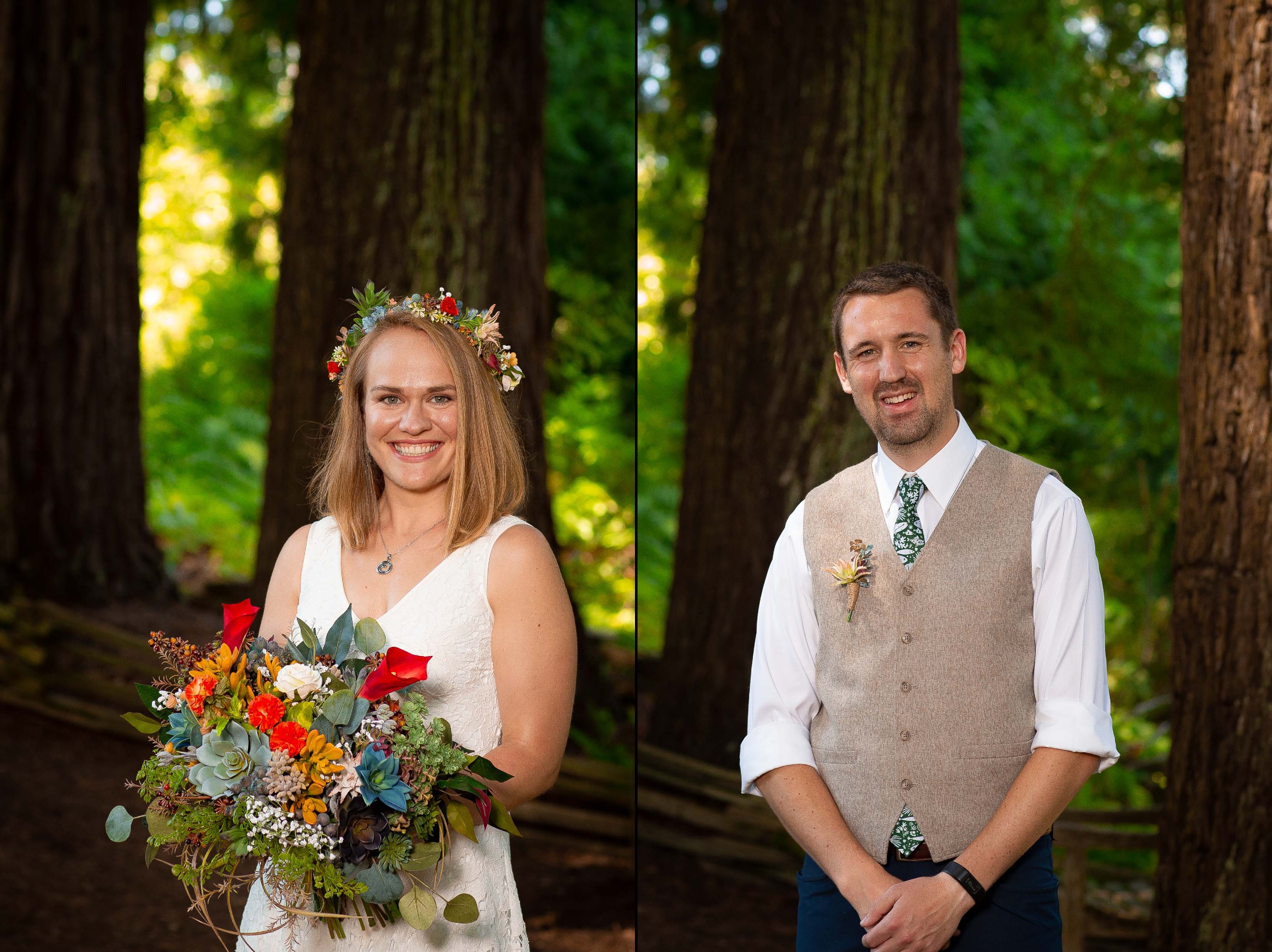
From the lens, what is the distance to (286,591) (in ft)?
7.16

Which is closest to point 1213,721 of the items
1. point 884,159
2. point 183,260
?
point 884,159

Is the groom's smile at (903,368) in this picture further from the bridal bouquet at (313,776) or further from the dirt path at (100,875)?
the dirt path at (100,875)

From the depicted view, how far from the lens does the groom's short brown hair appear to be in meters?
2.07

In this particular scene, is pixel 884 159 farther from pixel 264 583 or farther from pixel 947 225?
pixel 264 583

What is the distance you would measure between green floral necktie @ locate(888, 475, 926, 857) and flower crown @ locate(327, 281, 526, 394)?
2.34ft

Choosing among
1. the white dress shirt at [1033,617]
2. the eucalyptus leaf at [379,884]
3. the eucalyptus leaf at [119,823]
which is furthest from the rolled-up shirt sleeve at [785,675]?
the eucalyptus leaf at [119,823]

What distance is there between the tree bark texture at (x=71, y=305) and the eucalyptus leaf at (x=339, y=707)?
12.7 feet

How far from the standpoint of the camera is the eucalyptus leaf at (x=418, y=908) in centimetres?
174

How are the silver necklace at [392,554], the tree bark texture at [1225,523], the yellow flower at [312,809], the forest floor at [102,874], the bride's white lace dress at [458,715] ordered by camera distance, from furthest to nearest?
the forest floor at [102,874] < the tree bark texture at [1225,523] < the silver necklace at [392,554] < the bride's white lace dress at [458,715] < the yellow flower at [312,809]

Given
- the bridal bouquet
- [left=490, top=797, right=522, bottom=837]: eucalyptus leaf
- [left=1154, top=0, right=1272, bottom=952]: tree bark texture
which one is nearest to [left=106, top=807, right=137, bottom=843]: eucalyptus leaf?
the bridal bouquet

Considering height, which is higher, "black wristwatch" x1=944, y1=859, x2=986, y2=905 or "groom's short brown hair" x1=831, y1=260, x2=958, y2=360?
"groom's short brown hair" x1=831, y1=260, x2=958, y2=360

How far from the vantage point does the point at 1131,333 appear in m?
5.71

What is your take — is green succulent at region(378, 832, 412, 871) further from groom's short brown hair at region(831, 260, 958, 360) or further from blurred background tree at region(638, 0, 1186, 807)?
blurred background tree at region(638, 0, 1186, 807)

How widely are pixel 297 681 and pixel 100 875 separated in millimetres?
3217
